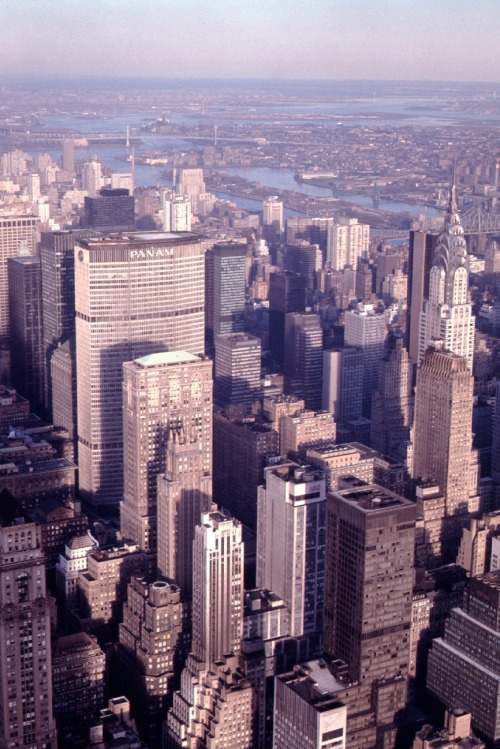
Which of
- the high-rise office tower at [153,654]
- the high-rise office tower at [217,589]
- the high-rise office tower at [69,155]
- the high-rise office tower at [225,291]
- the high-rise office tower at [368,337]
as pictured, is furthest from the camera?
the high-rise office tower at [69,155]

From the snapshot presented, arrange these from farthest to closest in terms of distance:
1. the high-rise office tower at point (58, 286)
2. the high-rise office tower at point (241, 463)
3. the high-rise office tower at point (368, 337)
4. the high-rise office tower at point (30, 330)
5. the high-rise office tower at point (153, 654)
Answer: the high-rise office tower at point (368, 337) < the high-rise office tower at point (30, 330) < the high-rise office tower at point (58, 286) < the high-rise office tower at point (241, 463) < the high-rise office tower at point (153, 654)

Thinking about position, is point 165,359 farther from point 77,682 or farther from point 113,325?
point 77,682

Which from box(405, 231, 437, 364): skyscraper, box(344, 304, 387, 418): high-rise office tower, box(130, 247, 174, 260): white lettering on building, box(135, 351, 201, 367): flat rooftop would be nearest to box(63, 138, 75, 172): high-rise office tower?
box(344, 304, 387, 418): high-rise office tower

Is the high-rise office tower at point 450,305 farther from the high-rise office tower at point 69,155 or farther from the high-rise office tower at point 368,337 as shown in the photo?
the high-rise office tower at point 69,155

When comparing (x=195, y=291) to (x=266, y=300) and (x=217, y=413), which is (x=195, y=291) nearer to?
(x=217, y=413)

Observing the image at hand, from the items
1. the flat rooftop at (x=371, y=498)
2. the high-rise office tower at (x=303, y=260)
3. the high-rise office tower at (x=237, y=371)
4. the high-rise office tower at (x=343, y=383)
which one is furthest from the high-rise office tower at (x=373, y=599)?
the high-rise office tower at (x=303, y=260)

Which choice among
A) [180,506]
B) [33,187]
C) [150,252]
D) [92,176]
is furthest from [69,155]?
[180,506]

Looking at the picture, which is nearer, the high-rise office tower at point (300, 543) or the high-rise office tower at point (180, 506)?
the high-rise office tower at point (300, 543)

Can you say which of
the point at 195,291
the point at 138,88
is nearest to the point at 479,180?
the point at 195,291
